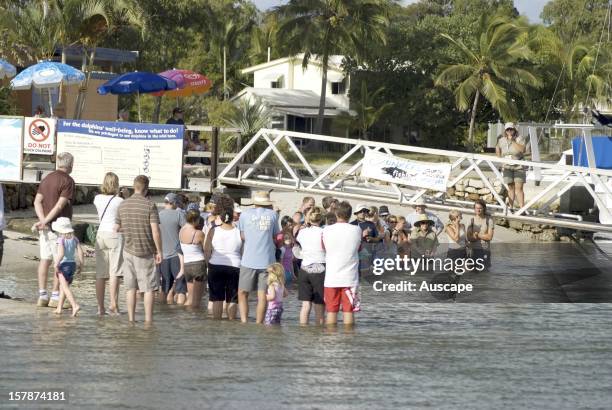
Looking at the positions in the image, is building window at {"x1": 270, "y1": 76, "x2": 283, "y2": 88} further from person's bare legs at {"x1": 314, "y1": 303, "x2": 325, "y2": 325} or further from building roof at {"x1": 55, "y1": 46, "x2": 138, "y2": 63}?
person's bare legs at {"x1": 314, "y1": 303, "x2": 325, "y2": 325}

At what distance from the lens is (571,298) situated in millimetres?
18266

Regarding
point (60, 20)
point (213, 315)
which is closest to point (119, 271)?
point (213, 315)

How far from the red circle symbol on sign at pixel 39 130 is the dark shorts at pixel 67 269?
979 centimetres

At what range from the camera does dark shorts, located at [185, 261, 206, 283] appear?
14.5 m

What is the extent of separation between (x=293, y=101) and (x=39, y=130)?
39.5 metres

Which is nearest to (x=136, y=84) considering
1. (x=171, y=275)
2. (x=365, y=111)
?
(x=171, y=275)

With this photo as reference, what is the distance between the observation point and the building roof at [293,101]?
197 feet

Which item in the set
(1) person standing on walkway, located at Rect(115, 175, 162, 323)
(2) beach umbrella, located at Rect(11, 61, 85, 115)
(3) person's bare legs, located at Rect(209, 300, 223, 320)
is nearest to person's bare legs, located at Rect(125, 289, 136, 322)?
(1) person standing on walkway, located at Rect(115, 175, 162, 323)

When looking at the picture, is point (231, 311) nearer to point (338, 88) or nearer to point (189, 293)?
point (189, 293)

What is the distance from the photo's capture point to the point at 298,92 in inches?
2495

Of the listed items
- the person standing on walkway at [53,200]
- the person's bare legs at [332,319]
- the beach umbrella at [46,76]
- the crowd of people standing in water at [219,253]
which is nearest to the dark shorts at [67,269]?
the crowd of people standing in water at [219,253]

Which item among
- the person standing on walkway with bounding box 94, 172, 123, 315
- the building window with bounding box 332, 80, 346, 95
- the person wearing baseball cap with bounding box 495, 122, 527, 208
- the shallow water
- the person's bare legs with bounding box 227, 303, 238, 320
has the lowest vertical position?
the shallow water

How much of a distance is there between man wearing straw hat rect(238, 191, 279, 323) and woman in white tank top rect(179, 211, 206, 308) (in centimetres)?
136

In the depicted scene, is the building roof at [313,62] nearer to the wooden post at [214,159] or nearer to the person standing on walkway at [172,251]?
the wooden post at [214,159]
